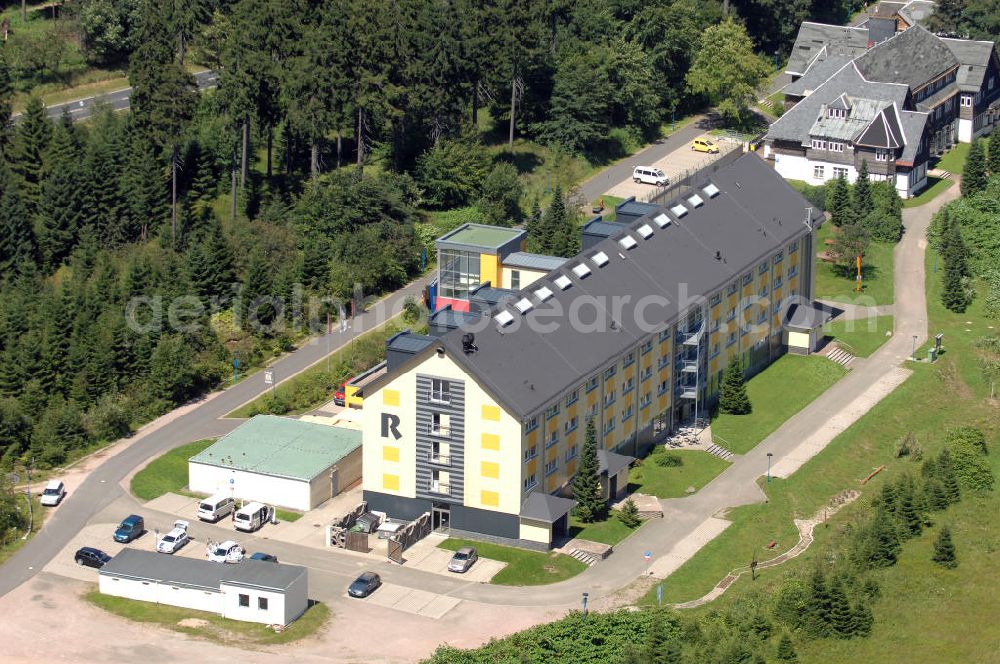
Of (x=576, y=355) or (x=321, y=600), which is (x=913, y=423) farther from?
(x=321, y=600)

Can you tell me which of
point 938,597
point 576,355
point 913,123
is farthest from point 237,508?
point 913,123

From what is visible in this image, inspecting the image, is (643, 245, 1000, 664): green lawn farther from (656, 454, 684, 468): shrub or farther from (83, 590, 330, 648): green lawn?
(83, 590, 330, 648): green lawn

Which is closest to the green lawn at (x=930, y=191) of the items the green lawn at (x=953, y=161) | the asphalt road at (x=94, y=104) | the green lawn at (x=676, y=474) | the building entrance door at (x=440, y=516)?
the green lawn at (x=953, y=161)

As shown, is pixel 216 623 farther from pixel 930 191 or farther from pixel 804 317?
pixel 930 191

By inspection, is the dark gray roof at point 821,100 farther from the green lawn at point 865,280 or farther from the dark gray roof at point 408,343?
the dark gray roof at point 408,343

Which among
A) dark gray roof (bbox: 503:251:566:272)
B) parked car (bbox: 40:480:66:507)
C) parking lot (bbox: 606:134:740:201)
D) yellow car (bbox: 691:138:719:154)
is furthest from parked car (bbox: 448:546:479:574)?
yellow car (bbox: 691:138:719:154)

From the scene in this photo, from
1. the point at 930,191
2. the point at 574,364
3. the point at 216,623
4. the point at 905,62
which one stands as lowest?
the point at 216,623

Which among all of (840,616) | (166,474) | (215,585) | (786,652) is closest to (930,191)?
(840,616)
